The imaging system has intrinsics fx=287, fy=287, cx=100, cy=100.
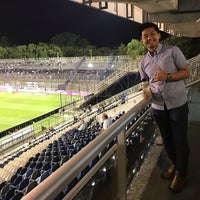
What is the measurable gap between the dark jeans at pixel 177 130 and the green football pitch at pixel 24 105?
22.5m

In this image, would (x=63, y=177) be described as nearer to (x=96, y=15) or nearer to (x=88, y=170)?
(x=88, y=170)

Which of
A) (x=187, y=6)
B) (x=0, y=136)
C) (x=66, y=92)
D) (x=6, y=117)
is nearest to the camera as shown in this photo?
(x=187, y=6)

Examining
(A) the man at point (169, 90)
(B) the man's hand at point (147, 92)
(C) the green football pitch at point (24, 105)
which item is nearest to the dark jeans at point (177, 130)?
(A) the man at point (169, 90)

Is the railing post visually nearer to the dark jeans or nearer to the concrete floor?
the concrete floor

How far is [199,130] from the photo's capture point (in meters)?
4.94

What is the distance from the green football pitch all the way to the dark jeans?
73.9 feet

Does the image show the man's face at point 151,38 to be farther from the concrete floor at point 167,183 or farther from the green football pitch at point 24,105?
the green football pitch at point 24,105

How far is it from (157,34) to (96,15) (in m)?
93.1

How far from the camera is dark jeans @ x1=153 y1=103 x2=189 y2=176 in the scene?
288 centimetres

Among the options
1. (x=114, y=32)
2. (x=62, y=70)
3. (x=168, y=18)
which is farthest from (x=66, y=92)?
(x=114, y=32)

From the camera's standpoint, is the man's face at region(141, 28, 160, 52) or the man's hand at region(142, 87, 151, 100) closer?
the man's face at region(141, 28, 160, 52)

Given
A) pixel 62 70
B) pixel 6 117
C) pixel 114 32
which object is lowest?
pixel 6 117

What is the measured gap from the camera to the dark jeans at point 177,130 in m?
2.88

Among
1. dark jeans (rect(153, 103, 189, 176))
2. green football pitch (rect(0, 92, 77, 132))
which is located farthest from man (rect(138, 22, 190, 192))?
green football pitch (rect(0, 92, 77, 132))
